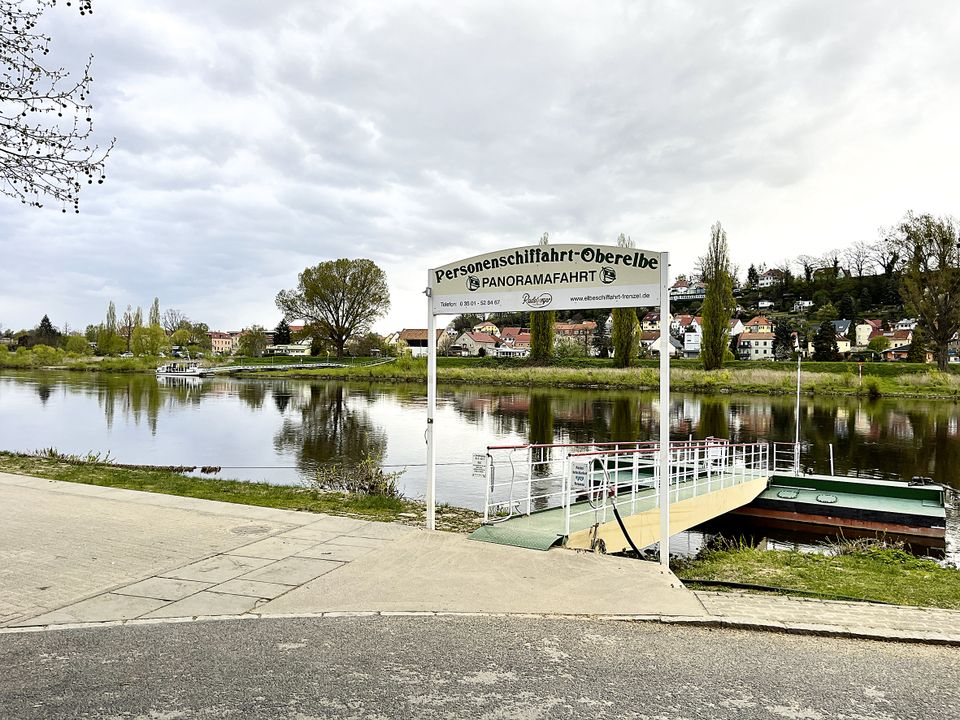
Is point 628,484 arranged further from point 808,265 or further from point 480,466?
point 808,265

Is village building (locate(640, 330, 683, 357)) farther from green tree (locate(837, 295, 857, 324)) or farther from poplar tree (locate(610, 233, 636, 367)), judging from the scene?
poplar tree (locate(610, 233, 636, 367))

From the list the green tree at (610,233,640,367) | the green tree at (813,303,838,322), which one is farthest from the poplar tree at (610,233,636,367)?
the green tree at (813,303,838,322)

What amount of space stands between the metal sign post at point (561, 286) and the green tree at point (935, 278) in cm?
6368

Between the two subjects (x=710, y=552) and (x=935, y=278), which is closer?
(x=710, y=552)

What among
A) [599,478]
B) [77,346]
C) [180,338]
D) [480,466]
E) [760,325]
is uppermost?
[760,325]

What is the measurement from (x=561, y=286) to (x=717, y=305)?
6043cm

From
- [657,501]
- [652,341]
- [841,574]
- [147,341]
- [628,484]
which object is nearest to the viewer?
[841,574]

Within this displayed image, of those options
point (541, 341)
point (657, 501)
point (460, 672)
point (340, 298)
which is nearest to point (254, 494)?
point (657, 501)

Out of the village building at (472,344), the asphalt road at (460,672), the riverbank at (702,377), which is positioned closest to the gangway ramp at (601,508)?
the asphalt road at (460,672)

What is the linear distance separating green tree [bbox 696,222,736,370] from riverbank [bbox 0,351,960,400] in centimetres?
209

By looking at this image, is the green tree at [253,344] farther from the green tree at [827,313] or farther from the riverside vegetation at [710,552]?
the riverside vegetation at [710,552]

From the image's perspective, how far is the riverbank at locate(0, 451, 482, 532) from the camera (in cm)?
972

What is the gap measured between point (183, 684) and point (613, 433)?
27.6m

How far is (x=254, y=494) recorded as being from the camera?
11.3 metres
